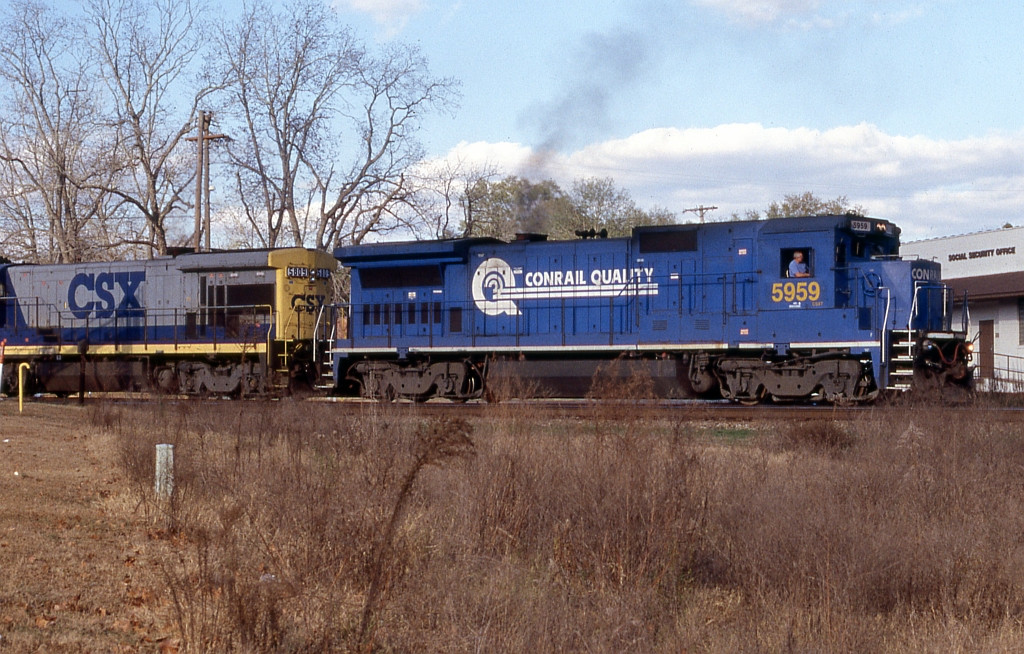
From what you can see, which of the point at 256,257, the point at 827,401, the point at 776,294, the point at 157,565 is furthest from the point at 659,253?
the point at 157,565

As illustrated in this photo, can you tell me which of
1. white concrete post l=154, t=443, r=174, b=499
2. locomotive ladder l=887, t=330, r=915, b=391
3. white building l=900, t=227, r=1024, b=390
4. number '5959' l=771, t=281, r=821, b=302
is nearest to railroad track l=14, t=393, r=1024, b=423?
locomotive ladder l=887, t=330, r=915, b=391

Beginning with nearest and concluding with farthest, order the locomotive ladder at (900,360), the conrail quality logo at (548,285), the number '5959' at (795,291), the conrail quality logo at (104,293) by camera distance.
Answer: the locomotive ladder at (900,360), the number '5959' at (795,291), the conrail quality logo at (548,285), the conrail quality logo at (104,293)

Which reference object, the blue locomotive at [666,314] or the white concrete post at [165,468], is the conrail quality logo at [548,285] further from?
the white concrete post at [165,468]

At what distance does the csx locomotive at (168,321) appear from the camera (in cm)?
2162

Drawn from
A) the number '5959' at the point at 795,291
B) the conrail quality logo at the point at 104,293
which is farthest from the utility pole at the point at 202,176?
the number '5959' at the point at 795,291

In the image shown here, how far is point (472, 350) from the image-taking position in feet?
65.1

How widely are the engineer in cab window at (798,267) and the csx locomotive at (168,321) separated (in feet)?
34.1

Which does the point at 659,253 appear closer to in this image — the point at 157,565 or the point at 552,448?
the point at 552,448

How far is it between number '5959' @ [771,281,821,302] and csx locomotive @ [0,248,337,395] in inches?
396

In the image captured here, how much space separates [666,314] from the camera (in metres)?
18.7

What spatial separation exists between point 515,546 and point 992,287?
29.9 metres

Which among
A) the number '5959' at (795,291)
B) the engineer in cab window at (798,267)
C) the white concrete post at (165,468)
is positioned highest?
the engineer in cab window at (798,267)

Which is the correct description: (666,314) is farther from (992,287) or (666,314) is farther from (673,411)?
(992,287)

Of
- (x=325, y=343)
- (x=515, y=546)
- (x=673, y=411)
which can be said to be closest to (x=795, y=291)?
(x=673, y=411)
